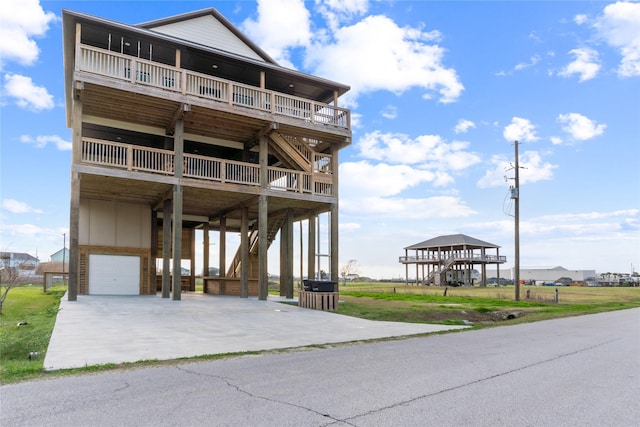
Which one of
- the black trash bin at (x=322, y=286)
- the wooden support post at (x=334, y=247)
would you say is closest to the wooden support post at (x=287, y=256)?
the wooden support post at (x=334, y=247)

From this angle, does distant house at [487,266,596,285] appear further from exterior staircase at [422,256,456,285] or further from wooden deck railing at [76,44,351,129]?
wooden deck railing at [76,44,351,129]

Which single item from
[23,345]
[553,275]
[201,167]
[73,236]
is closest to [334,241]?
[201,167]

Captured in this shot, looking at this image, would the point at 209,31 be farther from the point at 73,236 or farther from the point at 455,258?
the point at 455,258

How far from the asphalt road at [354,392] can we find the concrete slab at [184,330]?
123cm

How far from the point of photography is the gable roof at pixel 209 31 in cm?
2050

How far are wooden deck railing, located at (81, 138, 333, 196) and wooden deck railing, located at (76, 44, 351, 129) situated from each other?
2.45m

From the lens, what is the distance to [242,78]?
2323cm

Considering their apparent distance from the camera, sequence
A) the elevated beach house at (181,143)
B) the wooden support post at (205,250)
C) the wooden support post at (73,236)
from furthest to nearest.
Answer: the wooden support post at (205,250) < the elevated beach house at (181,143) < the wooden support post at (73,236)

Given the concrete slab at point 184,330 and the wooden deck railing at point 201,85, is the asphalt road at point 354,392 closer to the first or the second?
the concrete slab at point 184,330

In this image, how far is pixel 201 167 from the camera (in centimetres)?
2008

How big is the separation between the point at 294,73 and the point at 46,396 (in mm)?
18668

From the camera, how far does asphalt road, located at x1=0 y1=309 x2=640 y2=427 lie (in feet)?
15.9

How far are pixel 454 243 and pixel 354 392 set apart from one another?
5510 cm

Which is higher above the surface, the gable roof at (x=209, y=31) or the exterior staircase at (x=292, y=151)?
the gable roof at (x=209, y=31)
